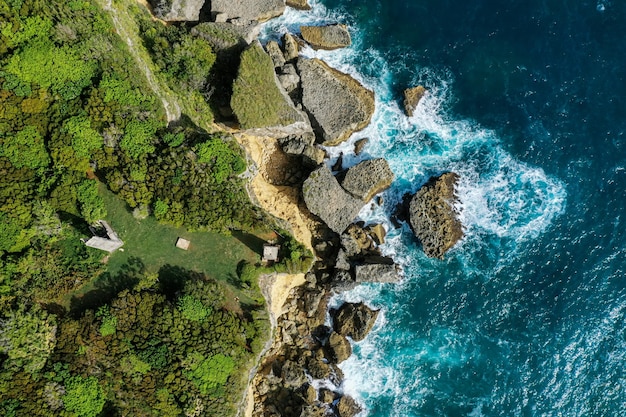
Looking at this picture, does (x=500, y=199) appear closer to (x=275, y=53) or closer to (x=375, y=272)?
(x=375, y=272)

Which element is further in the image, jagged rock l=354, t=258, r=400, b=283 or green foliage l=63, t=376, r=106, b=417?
jagged rock l=354, t=258, r=400, b=283

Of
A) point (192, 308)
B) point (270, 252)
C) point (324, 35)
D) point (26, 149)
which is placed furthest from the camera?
point (324, 35)

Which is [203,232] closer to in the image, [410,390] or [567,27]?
[410,390]

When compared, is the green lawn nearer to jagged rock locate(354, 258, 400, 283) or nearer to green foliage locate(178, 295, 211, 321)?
green foliage locate(178, 295, 211, 321)

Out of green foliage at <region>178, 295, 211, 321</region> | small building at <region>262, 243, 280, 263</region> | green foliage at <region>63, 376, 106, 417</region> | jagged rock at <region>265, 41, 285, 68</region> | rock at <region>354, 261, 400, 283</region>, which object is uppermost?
jagged rock at <region>265, 41, 285, 68</region>

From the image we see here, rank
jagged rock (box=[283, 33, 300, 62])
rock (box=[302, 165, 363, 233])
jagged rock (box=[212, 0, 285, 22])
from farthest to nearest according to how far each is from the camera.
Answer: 1. jagged rock (box=[283, 33, 300, 62])
2. jagged rock (box=[212, 0, 285, 22])
3. rock (box=[302, 165, 363, 233])

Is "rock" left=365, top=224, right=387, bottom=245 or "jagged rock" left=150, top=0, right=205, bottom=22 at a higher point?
"jagged rock" left=150, top=0, right=205, bottom=22

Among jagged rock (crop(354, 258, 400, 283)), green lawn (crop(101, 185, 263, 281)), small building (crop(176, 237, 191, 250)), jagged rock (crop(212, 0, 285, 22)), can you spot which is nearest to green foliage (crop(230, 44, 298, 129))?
jagged rock (crop(212, 0, 285, 22))

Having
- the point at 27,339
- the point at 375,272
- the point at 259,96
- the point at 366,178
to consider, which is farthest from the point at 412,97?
the point at 27,339
